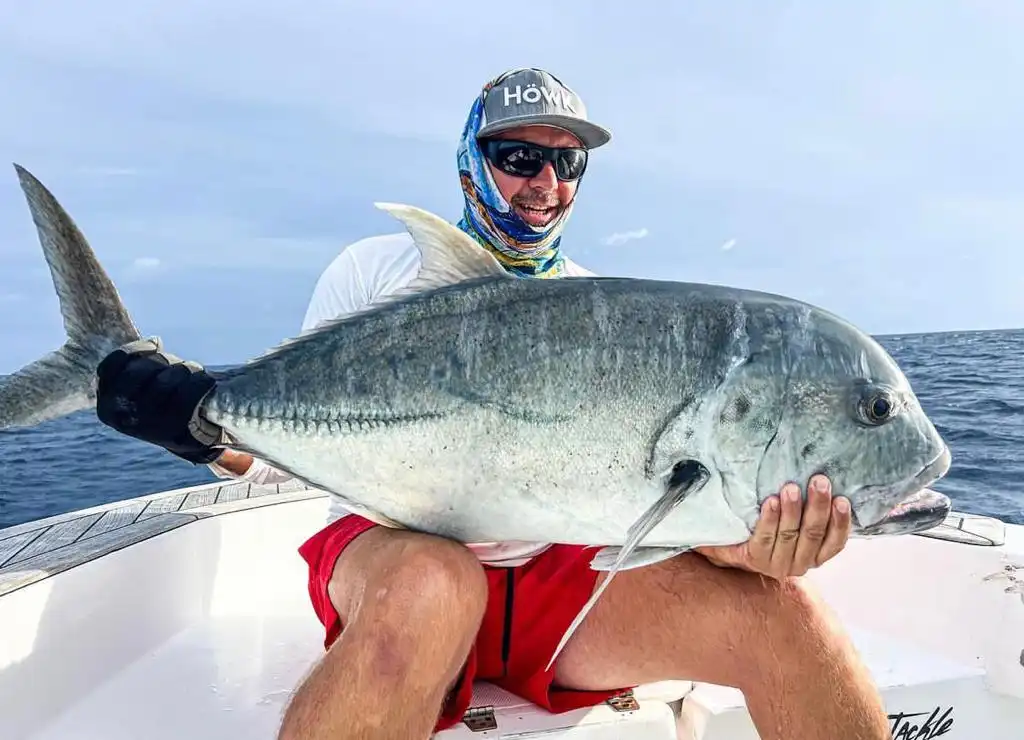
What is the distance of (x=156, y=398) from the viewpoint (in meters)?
2.05

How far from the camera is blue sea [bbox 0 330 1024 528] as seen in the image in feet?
27.2

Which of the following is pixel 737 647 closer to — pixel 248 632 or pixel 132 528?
pixel 248 632

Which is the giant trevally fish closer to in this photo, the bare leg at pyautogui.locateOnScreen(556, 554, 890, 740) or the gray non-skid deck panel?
the bare leg at pyautogui.locateOnScreen(556, 554, 890, 740)

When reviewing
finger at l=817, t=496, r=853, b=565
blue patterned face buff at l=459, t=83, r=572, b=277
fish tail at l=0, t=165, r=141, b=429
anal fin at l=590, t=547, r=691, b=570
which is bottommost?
anal fin at l=590, t=547, r=691, b=570

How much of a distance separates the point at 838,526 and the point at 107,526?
11.2ft

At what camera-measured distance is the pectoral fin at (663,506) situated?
69.6 inches

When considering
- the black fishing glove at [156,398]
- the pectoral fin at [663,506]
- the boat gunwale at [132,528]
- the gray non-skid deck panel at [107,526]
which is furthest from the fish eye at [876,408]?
the gray non-skid deck panel at [107,526]

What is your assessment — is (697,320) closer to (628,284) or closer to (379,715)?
(628,284)

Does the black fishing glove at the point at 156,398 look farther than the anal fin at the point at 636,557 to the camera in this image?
Yes

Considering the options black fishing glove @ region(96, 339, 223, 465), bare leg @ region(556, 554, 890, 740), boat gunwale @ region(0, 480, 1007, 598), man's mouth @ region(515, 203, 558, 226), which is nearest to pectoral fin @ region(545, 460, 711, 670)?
bare leg @ region(556, 554, 890, 740)

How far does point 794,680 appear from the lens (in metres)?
2.18

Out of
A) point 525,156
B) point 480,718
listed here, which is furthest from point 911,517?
point 525,156

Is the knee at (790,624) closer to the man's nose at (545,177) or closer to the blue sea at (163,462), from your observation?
the man's nose at (545,177)

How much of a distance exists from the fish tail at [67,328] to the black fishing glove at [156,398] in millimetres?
52
